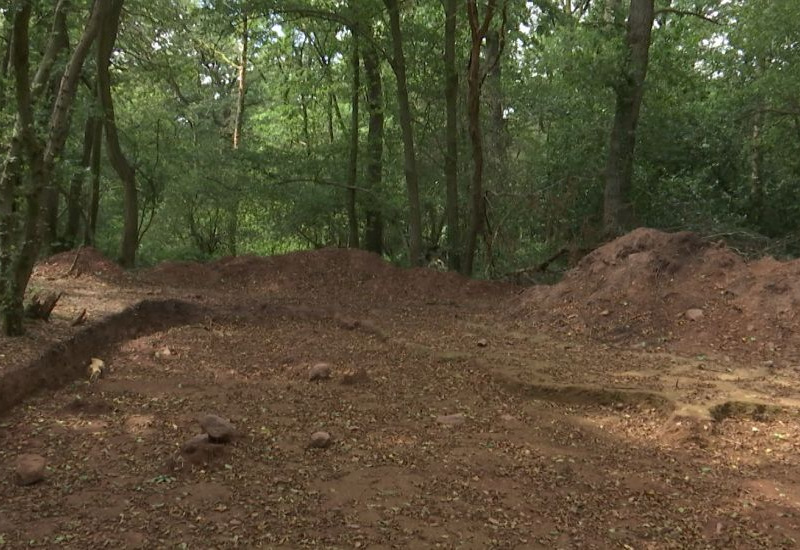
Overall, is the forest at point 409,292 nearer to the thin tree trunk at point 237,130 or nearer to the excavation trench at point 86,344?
the excavation trench at point 86,344

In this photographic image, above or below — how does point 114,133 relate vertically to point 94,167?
above

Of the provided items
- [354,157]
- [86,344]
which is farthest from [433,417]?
[354,157]

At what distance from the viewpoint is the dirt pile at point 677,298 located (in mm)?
7926

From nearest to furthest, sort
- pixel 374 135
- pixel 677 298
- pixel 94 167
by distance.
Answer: pixel 677 298 < pixel 94 167 < pixel 374 135

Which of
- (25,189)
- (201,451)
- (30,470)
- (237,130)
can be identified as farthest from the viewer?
(237,130)

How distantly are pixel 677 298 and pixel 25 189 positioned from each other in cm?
790

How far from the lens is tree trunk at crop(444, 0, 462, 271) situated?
12406mm

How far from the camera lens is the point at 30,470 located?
4.03 metres

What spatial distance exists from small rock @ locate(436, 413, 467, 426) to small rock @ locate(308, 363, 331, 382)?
1468 millimetres

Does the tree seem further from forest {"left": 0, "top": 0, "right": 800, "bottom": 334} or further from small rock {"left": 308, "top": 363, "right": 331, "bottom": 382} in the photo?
small rock {"left": 308, "top": 363, "right": 331, "bottom": 382}

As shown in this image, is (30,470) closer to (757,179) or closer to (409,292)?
(409,292)

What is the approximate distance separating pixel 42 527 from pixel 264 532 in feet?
3.94

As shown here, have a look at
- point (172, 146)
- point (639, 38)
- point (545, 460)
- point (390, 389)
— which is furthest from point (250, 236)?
point (545, 460)

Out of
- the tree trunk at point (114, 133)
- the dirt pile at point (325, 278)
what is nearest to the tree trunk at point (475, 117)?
the dirt pile at point (325, 278)
